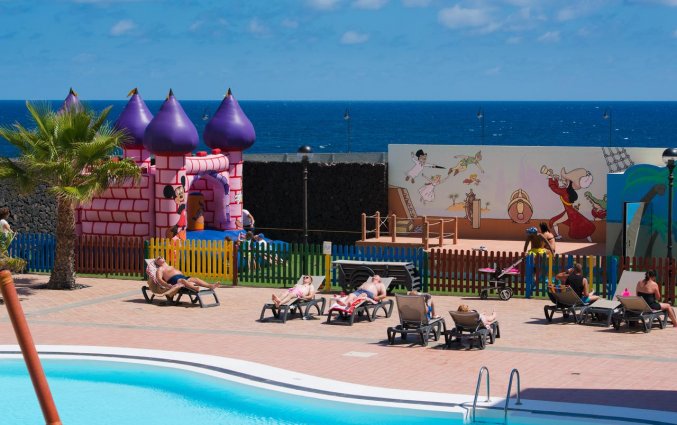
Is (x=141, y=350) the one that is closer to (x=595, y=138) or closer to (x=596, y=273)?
(x=596, y=273)

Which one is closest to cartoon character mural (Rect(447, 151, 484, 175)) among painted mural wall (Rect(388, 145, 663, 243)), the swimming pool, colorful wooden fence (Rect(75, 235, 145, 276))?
painted mural wall (Rect(388, 145, 663, 243))

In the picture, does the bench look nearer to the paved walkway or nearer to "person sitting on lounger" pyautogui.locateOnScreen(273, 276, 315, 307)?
the paved walkway

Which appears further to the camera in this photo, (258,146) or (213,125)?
(258,146)

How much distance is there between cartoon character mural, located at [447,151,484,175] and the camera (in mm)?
34656

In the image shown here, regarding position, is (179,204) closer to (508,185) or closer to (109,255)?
(109,255)

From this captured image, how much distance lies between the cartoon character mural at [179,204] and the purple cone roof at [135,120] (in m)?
2.26

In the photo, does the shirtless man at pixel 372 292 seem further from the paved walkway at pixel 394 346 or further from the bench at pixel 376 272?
the bench at pixel 376 272

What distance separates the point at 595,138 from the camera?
15600 centimetres

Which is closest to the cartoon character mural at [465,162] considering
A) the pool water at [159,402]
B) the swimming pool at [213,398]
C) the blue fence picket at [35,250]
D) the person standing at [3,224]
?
the blue fence picket at [35,250]

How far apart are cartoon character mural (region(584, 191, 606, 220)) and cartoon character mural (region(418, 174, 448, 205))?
4.65 metres

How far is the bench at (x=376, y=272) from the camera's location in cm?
2412

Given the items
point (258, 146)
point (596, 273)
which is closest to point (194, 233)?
point (596, 273)

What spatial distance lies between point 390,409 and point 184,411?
2871mm

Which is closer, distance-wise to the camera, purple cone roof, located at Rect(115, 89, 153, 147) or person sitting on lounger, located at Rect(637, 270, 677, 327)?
person sitting on lounger, located at Rect(637, 270, 677, 327)
